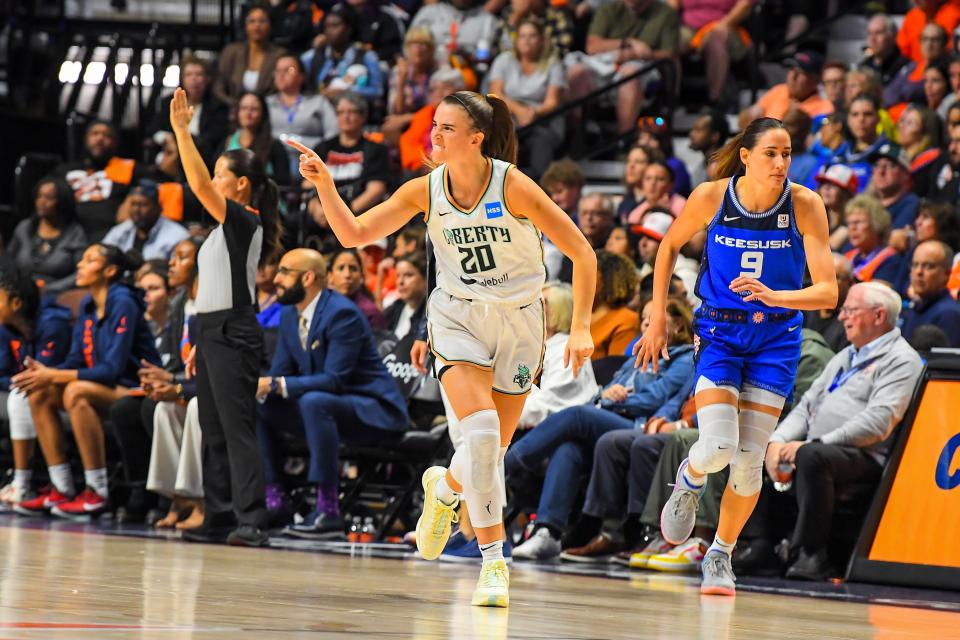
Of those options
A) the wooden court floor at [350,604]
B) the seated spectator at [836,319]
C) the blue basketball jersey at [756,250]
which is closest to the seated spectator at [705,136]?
the seated spectator at [836,319]

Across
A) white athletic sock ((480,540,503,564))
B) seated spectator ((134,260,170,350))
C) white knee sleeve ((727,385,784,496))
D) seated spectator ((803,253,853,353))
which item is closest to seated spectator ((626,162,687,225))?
seated spectator ((803,253,853,353))

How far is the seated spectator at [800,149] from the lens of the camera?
1041 cm

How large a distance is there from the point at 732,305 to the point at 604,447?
6.30ft

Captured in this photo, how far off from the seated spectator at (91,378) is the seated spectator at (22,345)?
0.19 metres

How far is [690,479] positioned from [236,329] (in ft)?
9.13

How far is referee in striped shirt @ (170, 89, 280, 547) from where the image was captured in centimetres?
784

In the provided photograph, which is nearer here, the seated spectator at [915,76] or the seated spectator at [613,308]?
the seated spectator at [613,308]

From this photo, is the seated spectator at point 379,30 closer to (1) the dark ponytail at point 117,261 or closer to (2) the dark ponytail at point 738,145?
(1) the dark ponytail at point 117,261

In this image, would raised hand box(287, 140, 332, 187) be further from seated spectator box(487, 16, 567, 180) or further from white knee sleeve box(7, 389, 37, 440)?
seated spectator box(487, 16, 567, 180)

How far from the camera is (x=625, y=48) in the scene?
12648mm

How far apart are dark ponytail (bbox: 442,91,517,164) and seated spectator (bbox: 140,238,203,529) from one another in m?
3.71

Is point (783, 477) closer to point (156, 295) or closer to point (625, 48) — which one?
point (156, 295)

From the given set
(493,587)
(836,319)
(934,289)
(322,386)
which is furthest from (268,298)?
(493,587)

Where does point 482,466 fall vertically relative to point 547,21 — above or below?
below
